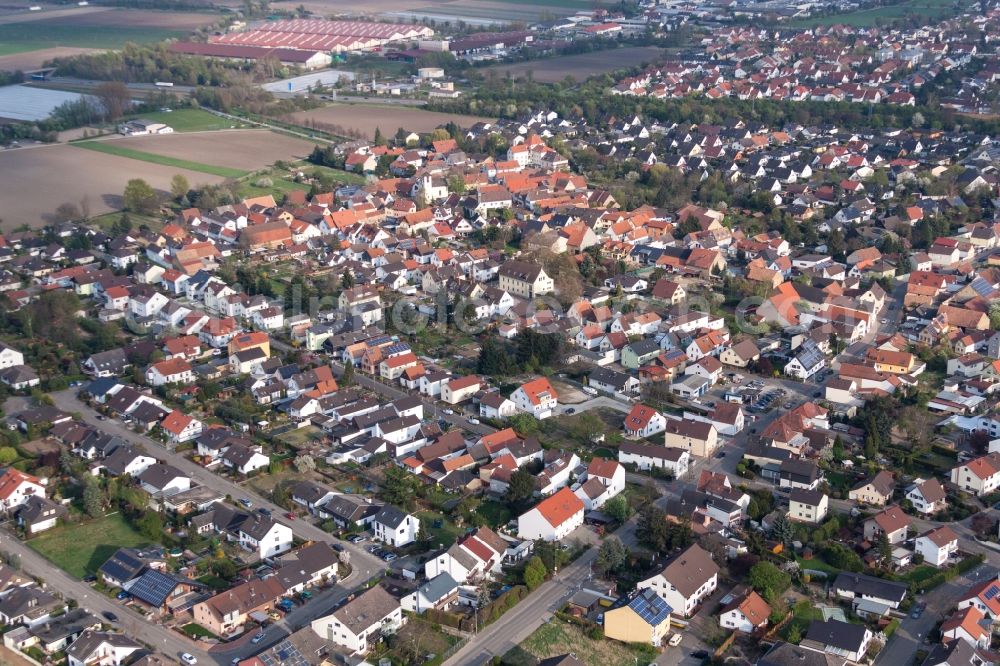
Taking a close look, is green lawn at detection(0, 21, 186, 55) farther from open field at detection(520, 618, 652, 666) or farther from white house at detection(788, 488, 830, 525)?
open field at detection(520, 618, 652, 666)

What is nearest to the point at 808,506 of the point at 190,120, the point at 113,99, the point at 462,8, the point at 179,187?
the point at 179,187

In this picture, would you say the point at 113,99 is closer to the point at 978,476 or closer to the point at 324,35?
the point at 324,35

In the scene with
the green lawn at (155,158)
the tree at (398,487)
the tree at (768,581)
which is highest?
the tree at (768,581)

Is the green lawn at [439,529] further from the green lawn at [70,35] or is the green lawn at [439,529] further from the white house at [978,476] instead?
the green lawn at [70,35]

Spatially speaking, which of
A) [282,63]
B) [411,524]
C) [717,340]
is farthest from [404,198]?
[282,63]

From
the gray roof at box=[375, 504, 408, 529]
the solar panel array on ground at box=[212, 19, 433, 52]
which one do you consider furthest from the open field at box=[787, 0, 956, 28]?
the gray roof at box=[375, 504, 408, 529]

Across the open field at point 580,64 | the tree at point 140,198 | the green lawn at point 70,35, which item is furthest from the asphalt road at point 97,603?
the green lawn at point 70,35

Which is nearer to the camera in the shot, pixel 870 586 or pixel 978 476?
pixel 870 586
